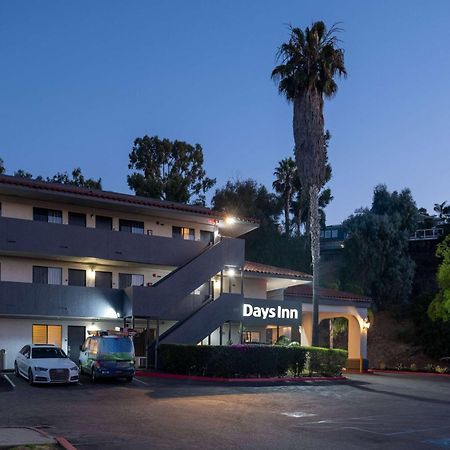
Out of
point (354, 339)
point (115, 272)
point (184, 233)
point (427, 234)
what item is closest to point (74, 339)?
point (115, 272)

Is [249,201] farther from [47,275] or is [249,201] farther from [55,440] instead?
[55,440]

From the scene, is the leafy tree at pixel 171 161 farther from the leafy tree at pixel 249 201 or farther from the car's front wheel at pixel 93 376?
the car's front wheel at pixel 93 376

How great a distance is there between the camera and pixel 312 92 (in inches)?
1503

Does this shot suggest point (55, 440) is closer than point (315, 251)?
Yes

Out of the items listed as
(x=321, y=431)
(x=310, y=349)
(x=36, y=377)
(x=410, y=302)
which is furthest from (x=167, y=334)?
(x=410, y=302)

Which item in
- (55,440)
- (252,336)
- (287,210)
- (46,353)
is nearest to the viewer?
(55,440)

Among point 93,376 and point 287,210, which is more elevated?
point 287,210

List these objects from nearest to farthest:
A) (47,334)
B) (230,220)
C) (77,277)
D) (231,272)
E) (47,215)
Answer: (47,334) < (47,215) < (77,277) < (230,220) < (231,272)

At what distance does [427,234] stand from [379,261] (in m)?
9.67

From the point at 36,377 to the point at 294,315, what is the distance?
18.1 m

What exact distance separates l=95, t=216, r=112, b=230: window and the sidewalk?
22583mm

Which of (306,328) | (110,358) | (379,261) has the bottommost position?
(306,328)

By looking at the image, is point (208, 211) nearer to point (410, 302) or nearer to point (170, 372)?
point (170, 372)

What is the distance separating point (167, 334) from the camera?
1351 inches
